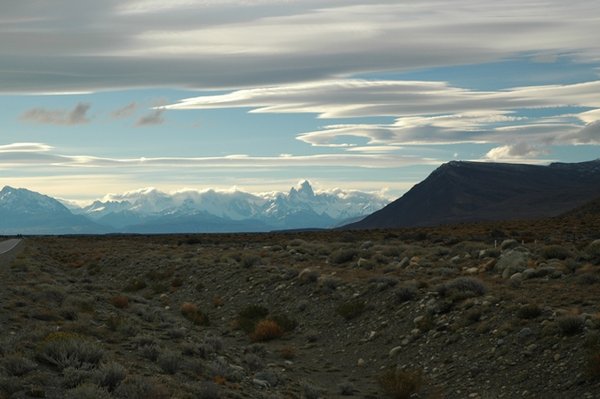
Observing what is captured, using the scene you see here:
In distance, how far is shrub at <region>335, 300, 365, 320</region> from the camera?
23.4 m

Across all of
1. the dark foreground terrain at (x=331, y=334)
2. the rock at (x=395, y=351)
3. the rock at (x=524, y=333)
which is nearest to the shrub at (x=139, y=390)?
the dark foreground terrain at (x=331, y=334)

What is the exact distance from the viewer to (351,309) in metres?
23.7

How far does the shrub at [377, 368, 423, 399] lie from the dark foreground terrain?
0.04m

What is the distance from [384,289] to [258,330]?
497 cm

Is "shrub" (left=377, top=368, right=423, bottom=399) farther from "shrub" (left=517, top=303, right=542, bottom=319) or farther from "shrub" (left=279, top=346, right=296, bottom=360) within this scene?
"shrub" (left=279, top=346, right=296, bottom=360)

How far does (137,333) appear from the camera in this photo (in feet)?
58.2

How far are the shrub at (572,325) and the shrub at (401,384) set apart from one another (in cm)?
371

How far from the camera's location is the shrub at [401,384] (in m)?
15.8

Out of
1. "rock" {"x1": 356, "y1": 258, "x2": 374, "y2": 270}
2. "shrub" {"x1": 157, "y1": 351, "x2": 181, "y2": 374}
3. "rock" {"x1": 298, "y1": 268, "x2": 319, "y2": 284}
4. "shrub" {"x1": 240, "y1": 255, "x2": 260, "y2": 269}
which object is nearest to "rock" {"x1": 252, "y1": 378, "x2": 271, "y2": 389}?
"shrub" {"x1": 157, "y1": 351, "x2": 181, "y2": 374}

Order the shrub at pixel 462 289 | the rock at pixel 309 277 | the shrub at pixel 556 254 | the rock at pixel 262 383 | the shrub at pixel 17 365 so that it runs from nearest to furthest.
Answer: the shrub at pixel 17 365 → the rock at pixel 262 383 → the shrub at pixel 462 289 → the rock at pixel 309 277 → the shrub at pixel 556 254

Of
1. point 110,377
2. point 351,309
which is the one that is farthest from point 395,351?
point 110,377

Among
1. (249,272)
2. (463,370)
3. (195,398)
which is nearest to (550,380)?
(463,370)

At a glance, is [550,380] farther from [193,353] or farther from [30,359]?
[30,359]

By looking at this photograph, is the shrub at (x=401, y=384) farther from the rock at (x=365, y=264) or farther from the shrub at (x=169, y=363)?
the rock at (x=365, y=264)
